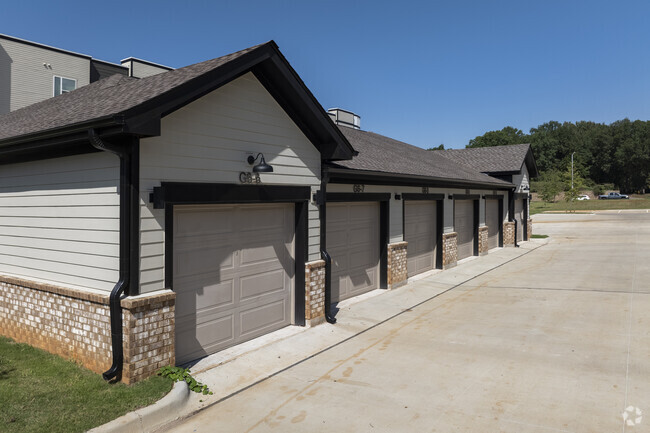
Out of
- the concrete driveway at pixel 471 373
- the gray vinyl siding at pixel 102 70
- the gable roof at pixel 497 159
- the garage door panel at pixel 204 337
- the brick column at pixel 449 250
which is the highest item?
the gray vinyl siding at pixel 102 70

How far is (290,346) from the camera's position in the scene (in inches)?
296

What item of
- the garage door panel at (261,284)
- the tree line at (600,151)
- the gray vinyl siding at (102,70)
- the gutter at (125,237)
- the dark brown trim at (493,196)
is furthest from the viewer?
the tree line at (600,151)

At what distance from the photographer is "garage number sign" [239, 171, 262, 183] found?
23.2ft

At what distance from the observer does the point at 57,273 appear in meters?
6.46

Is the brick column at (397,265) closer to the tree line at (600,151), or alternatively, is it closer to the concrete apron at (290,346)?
the concrete apron at (290,346)

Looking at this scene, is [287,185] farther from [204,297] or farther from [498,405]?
[498,405]

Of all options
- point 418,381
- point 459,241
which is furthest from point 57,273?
point 459,241

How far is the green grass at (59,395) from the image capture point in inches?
181

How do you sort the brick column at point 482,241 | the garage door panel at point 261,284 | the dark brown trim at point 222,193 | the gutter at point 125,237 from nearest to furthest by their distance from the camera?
the gutter at point 125,237 < the dark brown trim at point 222,193 < the garage door panel at point 261,284 < the brick column at point 482,241

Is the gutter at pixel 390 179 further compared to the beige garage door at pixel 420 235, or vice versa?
the beige garage door at pixel 420 235

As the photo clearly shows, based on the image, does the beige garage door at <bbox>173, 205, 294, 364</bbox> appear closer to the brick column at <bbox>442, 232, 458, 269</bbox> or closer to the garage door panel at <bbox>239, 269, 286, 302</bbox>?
the garage door panel at <bbox>239, 269, 286, 302</bbox>

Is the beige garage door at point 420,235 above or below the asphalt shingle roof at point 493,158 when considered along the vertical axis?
below

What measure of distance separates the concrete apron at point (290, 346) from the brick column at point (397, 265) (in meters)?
0.22

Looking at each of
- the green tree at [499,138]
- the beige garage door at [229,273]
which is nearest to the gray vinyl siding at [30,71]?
the beige garage door at [229,273]
